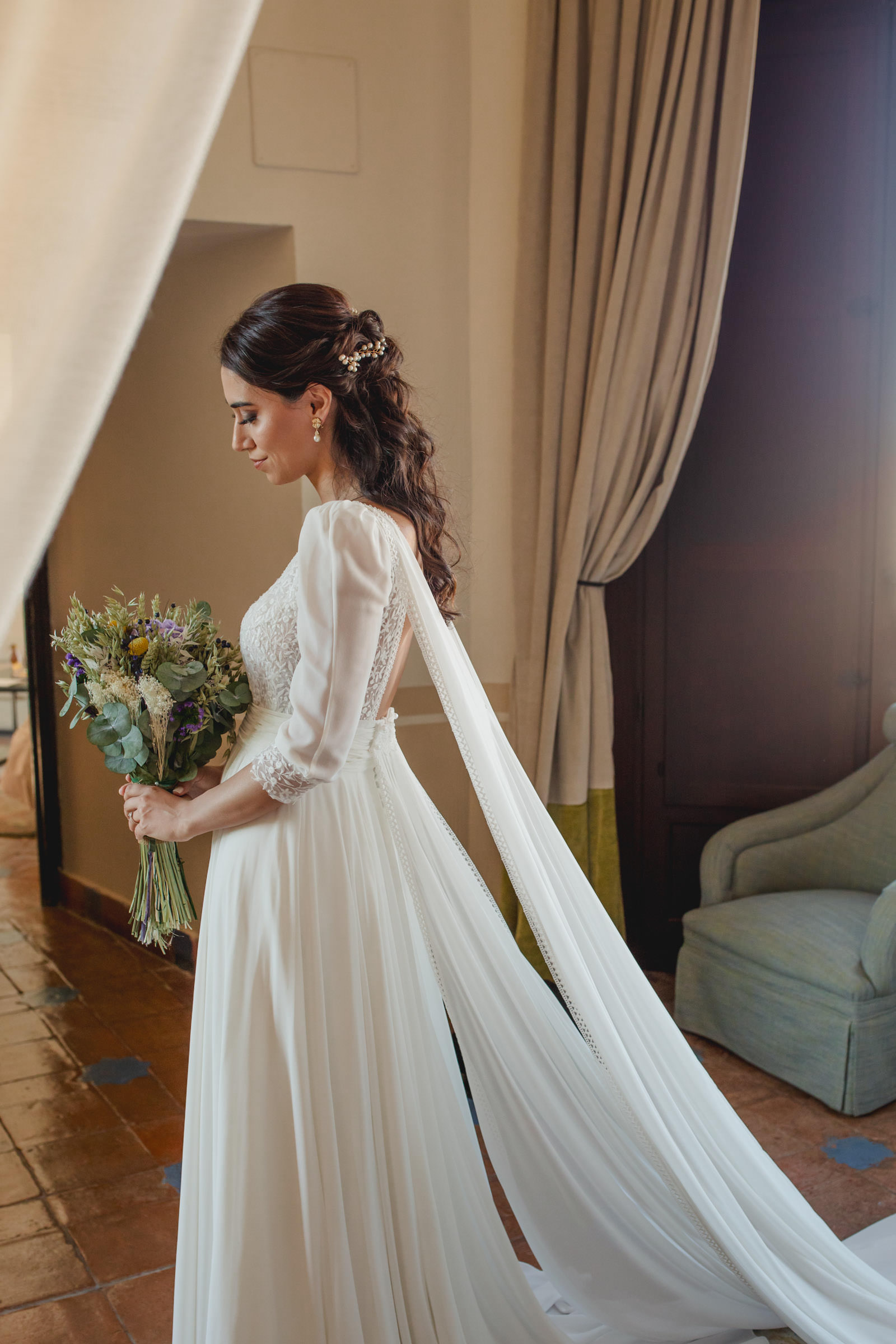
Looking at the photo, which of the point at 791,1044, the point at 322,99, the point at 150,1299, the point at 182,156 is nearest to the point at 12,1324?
the point at 150,1299

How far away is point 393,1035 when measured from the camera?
5.82 ft

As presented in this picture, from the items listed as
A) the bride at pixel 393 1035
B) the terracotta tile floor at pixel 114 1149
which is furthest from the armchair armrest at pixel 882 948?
the bride at pixel 393 1035

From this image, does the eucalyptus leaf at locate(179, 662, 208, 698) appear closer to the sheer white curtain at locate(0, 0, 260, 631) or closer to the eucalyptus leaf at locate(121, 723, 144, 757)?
the eucalyptus leaf at locate(121, 723, 144, 757)

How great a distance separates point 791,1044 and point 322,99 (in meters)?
3.22

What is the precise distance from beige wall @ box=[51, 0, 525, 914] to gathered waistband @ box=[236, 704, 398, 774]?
1.84m

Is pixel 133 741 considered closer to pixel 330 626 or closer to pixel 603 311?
pixel 330 626

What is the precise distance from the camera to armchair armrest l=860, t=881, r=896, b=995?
290 cm

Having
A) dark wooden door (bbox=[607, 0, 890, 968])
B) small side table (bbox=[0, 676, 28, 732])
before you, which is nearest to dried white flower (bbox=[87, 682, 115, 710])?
dark wooden door (bbox=[607, 0, 890, 968])

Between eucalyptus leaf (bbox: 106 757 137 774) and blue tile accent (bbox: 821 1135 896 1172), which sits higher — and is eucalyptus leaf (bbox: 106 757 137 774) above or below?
above

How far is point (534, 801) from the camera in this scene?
188cm

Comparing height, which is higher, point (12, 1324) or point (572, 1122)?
point (572, 1122)

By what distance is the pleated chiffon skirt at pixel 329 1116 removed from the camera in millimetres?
1642

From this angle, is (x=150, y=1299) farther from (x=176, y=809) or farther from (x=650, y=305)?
(x=650, y=305)

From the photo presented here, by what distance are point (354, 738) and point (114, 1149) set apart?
1.75m
